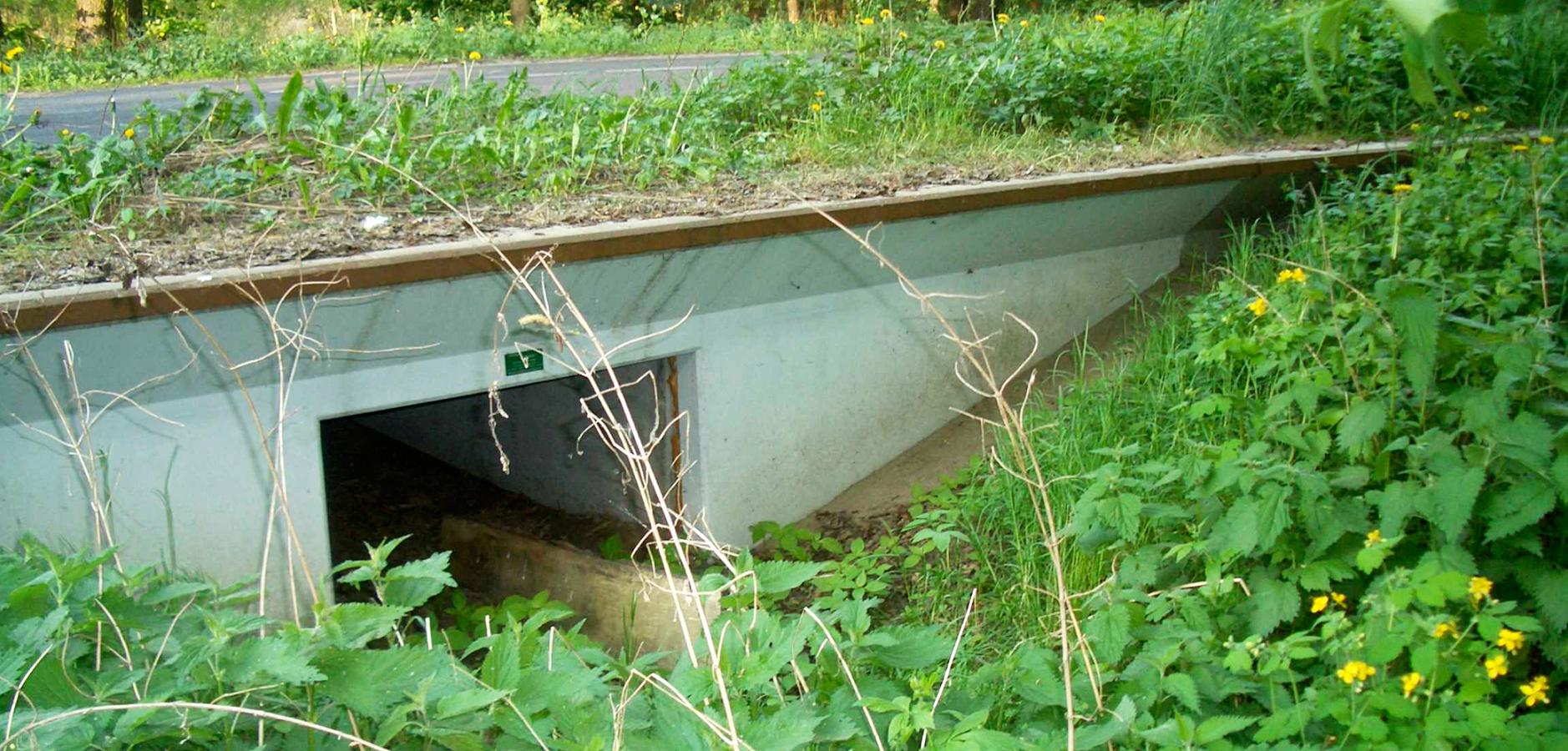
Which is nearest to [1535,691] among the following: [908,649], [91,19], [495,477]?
[908,649]

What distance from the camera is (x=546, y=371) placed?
5.48m

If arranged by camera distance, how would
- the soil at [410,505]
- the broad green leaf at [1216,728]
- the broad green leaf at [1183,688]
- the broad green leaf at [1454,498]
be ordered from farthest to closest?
the soil at [410,505], the broad green leaf at [1454,498], the broad green leaf at [1183,688], the broad green leaf at [1216,728]

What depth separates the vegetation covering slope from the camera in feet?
8.28

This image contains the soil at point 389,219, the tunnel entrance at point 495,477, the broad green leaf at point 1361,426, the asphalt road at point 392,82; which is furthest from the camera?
the asphalt road at point 392,82

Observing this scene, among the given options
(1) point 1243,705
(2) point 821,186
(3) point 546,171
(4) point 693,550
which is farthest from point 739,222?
(1) point 1243,705

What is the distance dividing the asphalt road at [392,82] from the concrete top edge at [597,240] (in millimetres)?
2648

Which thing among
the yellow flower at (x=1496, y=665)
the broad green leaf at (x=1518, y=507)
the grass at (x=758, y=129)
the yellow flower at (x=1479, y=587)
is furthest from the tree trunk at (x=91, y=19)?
the yellow flower at (x=1496, y=665)

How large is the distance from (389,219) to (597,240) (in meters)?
1.00

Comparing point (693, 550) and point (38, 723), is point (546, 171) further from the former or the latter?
point (38, 723)

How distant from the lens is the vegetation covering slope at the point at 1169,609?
2.52 meters

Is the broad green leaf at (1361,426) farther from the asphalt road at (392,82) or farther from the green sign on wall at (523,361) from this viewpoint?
the asphalt road at (392,82)

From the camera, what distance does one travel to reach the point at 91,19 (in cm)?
2742

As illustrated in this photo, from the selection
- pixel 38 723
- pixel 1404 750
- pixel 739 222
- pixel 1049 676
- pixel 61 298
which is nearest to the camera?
pixel 38 723

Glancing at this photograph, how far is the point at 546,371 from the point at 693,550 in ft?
4.25
